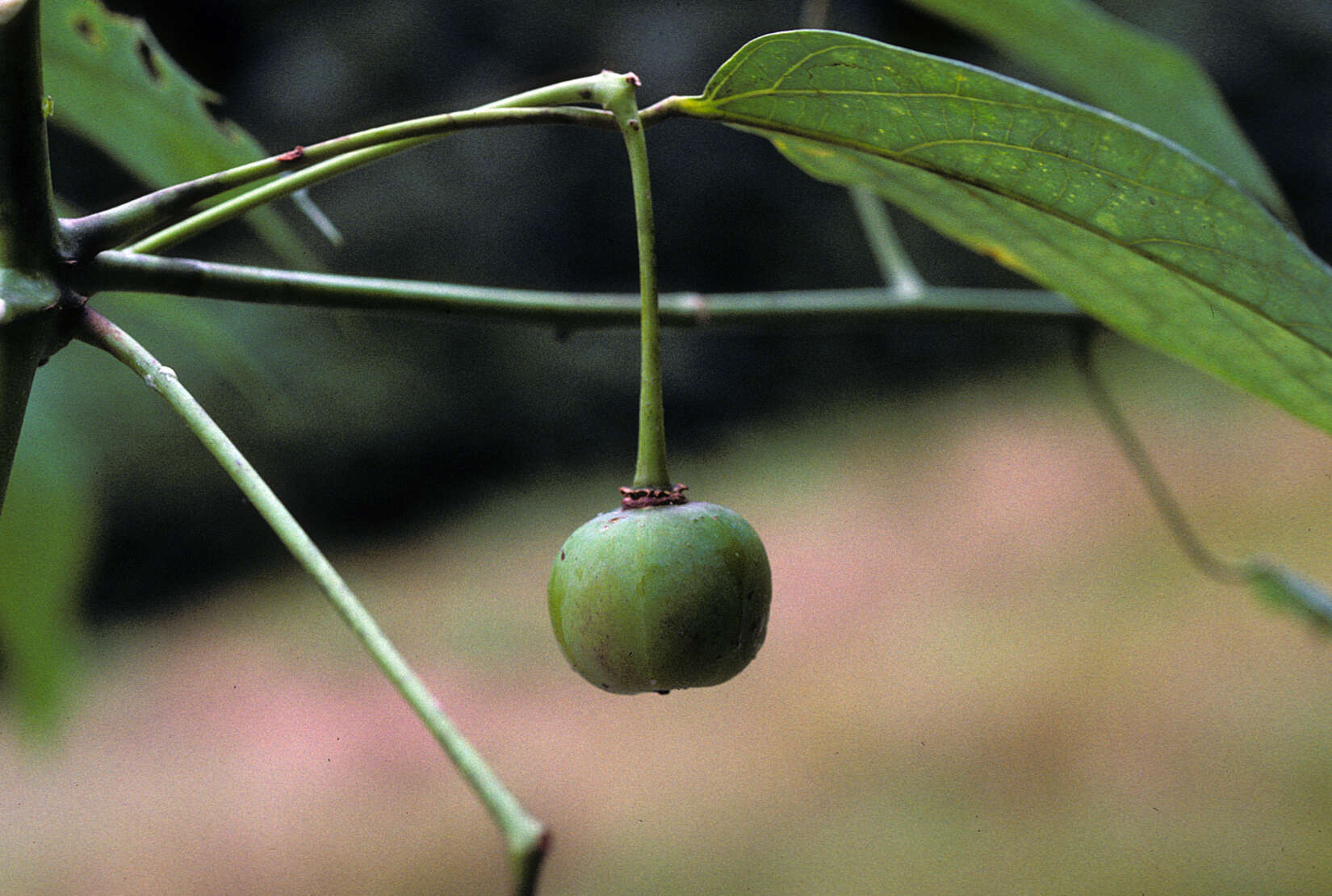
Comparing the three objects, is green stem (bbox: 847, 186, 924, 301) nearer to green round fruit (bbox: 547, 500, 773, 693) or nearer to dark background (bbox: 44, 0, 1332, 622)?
green round fruit (bbox: 547, 500, 773, 693)

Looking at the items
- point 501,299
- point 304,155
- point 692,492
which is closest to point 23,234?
point 304,155

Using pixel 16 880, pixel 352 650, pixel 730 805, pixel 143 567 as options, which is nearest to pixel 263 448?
pixel 143 567

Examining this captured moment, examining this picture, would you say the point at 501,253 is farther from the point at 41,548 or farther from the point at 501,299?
the point at 501,299

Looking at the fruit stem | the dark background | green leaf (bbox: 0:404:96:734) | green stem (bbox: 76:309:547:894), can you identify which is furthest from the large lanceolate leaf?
the dark background

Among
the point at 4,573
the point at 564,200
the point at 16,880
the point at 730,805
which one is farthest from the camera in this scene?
the point at 564,200

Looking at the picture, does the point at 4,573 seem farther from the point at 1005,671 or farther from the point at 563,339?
the point at 1005,671
